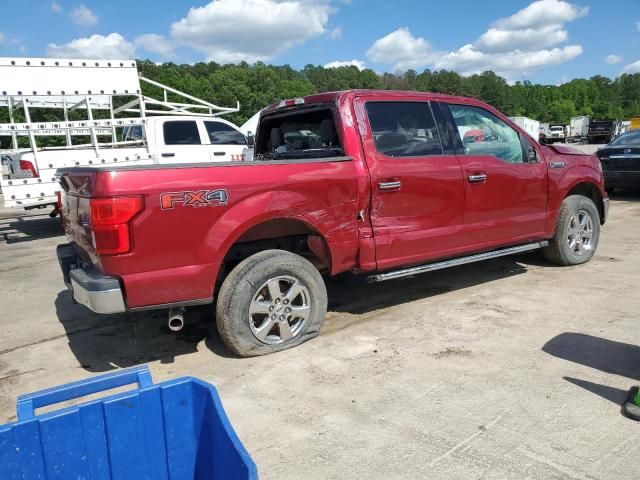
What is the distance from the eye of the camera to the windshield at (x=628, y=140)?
1159 centimetres

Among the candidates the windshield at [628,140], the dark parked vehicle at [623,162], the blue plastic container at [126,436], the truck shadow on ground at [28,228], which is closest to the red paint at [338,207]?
the blue plastic container at [126,436]

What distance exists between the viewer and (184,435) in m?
1.96

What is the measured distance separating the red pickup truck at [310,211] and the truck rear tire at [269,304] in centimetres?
1

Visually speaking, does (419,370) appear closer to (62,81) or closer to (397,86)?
(62,81)

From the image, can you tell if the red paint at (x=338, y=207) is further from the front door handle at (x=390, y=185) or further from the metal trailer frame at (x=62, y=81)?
the metal trailer frame at (x=62, y=81)

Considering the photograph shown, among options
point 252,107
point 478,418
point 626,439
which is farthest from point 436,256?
point 252,107

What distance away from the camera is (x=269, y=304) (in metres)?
3.94

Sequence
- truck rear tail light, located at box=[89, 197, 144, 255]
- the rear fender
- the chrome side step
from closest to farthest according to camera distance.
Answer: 1. truck rear tail light, located at box=[89, 197, 144, 255]
2. the rear fender
3. the chrome side step

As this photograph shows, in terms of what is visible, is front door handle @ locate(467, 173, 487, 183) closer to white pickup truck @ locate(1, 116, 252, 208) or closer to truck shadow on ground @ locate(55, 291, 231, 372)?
truck shadow on ground @ locate(55, 291, 231, 372)

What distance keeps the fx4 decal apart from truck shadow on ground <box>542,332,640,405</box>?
256 centimetres

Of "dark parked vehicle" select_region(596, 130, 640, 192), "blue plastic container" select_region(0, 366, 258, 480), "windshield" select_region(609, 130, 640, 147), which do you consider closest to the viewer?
"blue plastic container" select_region(0, 366, 258, 480)

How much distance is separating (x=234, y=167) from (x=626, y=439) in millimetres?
2809

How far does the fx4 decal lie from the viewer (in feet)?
11.1

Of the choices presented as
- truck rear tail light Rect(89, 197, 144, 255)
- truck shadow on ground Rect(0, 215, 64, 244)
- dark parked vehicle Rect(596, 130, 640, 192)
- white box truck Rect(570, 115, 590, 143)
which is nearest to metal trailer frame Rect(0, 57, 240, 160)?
truck shadow on ground Rect(0, 215, 64, 244)
